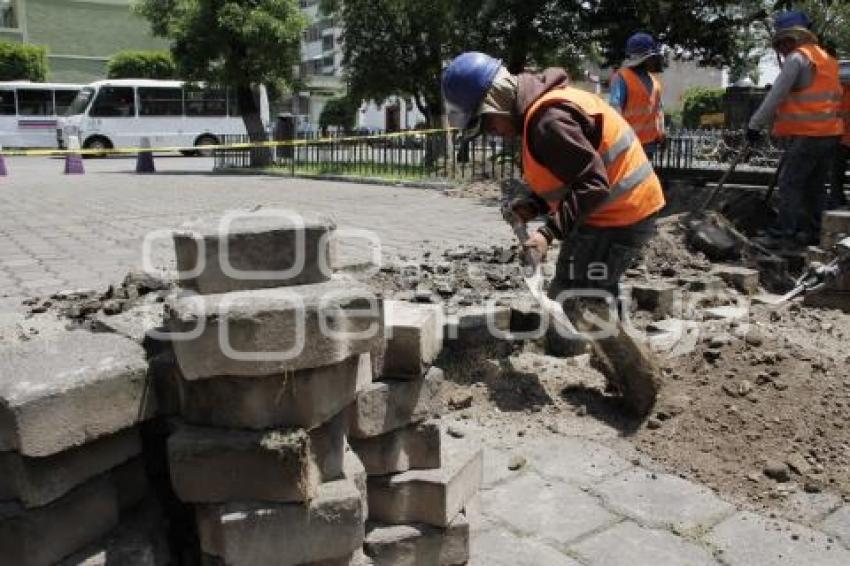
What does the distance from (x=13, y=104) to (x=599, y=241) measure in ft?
96.4

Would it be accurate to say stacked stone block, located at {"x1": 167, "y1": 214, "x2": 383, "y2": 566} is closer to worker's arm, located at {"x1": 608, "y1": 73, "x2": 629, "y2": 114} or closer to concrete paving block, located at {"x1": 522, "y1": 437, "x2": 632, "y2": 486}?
concrete paving block, located at {"x1": 522, "y1": 437, "x2": 632, "y2": 486}

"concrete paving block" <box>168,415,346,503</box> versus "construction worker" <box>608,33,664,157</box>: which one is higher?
"construction worker" <box>608,33,664,157</box>

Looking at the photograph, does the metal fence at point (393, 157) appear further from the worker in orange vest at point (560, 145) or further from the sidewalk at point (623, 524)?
the sidewalk at point (623, 524)

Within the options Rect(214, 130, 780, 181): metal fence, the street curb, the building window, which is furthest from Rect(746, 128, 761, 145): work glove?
the building window

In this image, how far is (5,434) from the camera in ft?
7.18

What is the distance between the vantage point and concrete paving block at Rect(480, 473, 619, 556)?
3.11 m

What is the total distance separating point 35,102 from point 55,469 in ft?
101

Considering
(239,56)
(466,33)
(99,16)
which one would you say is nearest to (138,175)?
(239,56)

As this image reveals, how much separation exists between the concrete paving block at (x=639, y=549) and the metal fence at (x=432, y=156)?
28.6 feet

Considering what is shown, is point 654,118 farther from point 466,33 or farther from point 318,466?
point 466,33

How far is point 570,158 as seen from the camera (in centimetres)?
362

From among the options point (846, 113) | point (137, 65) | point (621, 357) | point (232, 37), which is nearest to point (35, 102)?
point (137, 65)

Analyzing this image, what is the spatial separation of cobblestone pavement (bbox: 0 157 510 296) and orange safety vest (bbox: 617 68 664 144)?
6.11ft

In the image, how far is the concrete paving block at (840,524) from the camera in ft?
10.0
